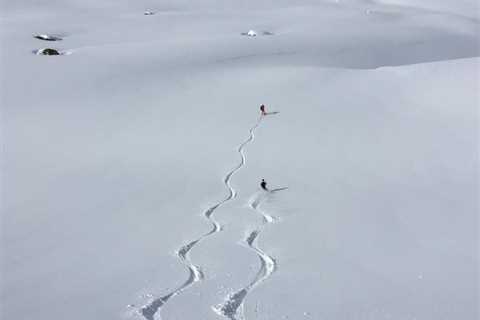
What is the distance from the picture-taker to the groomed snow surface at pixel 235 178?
8.34 metres

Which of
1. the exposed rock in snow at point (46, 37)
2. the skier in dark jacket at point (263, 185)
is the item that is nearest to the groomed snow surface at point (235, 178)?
the skier in dark jacket at point (263, 185)

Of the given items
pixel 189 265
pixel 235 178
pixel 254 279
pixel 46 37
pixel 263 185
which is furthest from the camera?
pixel 46 37

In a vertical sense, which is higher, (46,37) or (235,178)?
(46,37)

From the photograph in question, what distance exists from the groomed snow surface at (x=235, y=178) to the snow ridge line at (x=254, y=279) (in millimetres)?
30

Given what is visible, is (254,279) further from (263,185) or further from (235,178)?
(235,178)

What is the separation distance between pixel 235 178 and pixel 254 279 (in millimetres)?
4996

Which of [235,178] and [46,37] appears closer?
[235,178]

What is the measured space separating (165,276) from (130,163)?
19.1 feet

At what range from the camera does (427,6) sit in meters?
47.0

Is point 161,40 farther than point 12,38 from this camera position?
Yes

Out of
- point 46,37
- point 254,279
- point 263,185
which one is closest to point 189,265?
point 254,279

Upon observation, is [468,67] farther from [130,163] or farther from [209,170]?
[130,163]

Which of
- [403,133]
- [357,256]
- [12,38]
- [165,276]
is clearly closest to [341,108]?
[403,133]

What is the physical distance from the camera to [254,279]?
28.3ft
